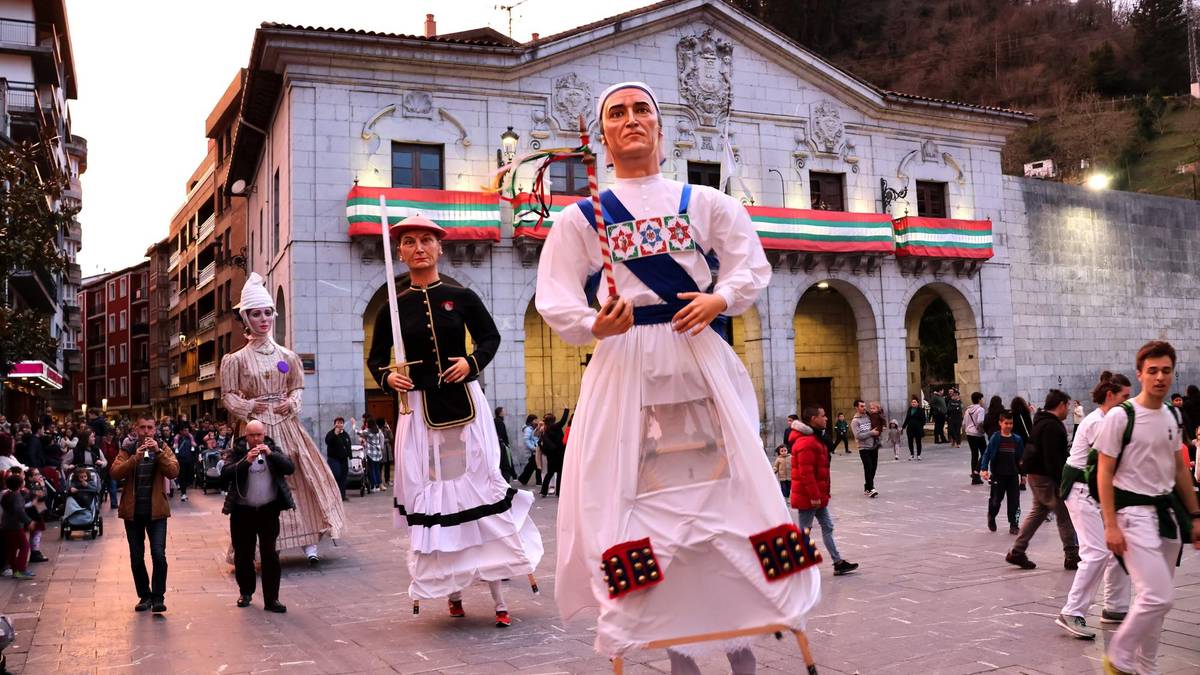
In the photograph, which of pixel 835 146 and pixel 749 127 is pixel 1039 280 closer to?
pixel 835 146

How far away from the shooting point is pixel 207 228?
4925 cm

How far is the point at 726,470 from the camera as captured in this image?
391 centimetres

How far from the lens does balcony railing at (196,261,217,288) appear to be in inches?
1832

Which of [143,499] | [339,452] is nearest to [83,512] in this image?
[339,452]

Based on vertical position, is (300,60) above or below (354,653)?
above

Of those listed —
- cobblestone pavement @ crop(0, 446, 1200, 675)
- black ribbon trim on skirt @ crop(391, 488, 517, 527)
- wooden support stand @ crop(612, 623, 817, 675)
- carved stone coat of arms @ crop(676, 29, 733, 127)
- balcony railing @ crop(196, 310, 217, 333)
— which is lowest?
cobblestone pavement @ crop(0, 446, 1200, 675)

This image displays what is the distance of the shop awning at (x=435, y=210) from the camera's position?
74.3 feet

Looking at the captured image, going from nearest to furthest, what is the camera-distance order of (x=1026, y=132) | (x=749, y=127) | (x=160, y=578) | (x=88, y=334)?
(x=160, y=578), (x=749, y=127), (x=1026, y=132), (x=88, y=334)

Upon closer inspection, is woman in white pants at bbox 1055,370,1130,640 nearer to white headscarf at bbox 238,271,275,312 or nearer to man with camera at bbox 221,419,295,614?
man with camera at bbox 221,419,295,614

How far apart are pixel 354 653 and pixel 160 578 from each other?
8.28 ft

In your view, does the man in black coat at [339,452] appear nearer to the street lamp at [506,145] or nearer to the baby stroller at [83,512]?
the baby stroller at [83,512]

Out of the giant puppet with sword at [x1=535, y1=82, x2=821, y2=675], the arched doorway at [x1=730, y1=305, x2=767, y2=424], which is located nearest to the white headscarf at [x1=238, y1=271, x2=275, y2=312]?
the giant puppet with sword at [x1=535, y1=82, x2=821, y2=675]

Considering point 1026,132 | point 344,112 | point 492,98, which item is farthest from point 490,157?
point 1026,132

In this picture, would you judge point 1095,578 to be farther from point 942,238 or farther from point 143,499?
point 942,238
